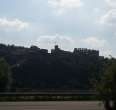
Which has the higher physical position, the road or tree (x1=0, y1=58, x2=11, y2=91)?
tree (x1=0, y1=58, x2=11, y2=91)

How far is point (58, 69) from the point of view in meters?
112

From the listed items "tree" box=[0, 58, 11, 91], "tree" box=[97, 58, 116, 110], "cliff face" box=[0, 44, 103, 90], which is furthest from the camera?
"cliff face" box=[0, 44, 103, 90]

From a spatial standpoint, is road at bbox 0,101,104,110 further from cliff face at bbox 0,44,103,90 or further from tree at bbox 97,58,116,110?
cliff face at bbox 0,44,103,90

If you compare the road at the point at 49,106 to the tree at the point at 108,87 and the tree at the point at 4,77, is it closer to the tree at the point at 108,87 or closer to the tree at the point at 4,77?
the tree at the point at 108,87

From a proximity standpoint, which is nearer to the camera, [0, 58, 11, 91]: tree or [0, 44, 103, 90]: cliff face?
[0, 58, 11, 91]: tree

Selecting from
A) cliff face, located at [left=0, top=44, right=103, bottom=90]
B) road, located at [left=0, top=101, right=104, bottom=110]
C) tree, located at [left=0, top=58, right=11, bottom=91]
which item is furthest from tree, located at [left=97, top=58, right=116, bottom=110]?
cliff face, located at [left=0, top=44, right=103, bottom=90]

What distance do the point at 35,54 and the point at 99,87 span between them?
9989 centimetres

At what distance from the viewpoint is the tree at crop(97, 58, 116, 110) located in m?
20.4

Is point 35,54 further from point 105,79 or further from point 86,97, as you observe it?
point 105,79

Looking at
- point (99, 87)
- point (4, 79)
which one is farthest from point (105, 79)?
point (4, 79)

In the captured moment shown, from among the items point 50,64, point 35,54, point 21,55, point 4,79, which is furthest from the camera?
point 21,55

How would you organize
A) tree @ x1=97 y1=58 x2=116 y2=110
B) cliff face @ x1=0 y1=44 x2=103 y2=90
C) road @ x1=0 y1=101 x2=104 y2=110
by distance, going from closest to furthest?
tree @ x1=97 y1=58 x2=116 y2=110
road @ x1=0 y1=101 x2=104 y2=110
cliff face @ x1=0 y1=44 x2=103 y2=90

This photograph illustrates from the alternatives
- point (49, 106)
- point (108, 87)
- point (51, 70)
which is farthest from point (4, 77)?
point (108, 87)

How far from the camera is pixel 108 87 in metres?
20.7
